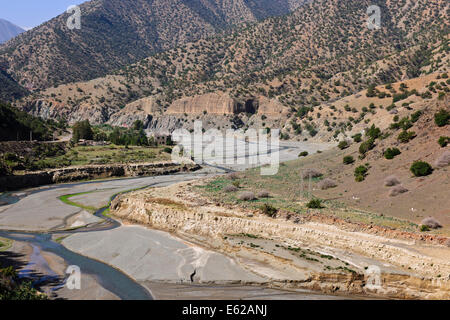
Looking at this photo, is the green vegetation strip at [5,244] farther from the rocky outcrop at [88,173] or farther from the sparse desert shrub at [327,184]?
the sparse desert shrub at [327,184]

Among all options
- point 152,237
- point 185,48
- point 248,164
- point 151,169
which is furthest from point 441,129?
point 185,48

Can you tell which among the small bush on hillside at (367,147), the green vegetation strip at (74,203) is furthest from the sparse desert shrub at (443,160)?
the green vegetation strip at (74,203)

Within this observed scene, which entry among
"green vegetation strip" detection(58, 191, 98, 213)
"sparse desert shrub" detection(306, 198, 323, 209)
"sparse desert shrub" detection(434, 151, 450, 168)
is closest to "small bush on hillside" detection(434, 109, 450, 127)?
"sparse desert shrub" detection(434, 151, 450, 168)

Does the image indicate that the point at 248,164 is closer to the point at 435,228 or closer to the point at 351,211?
the point at 351,211

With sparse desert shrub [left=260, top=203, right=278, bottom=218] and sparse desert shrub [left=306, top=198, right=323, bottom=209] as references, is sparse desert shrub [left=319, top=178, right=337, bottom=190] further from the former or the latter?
sparse desert shrub [left=260, top=203, right=278, bottom=218]
